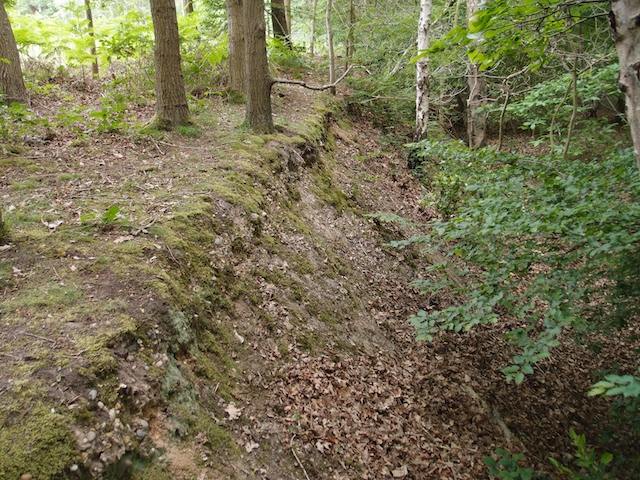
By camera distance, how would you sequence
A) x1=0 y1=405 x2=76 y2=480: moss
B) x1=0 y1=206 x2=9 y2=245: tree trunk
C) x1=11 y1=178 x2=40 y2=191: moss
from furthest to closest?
x1=11 y1=178 x2=40 y2=191: moss → x1=0 y1=206 x2=9 y2=245: tree trunk → x1=0 y1=405 x2=76 y2=480: moss

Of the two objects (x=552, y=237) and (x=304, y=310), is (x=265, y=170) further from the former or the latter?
(x=552, y=237)

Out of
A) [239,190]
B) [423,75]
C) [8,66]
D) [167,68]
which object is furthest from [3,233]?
[423,75]

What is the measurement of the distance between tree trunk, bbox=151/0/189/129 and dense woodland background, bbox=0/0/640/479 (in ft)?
0.07

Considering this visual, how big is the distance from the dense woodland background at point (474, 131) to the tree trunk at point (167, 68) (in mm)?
22

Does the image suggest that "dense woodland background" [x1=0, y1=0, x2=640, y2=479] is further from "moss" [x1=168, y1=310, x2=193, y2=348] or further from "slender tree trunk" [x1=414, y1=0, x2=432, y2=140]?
"moss" [x1=168, y1=310, x2=193, y2=348]

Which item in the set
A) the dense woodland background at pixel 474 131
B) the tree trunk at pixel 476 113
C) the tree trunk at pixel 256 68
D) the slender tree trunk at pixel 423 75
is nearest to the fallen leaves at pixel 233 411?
the dense woodland background at pixel 474 131

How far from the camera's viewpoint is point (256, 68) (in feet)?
26.9

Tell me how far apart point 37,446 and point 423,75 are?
1114 cm

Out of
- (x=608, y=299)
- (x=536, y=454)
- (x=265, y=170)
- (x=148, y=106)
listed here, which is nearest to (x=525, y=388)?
(x=536, y=454)

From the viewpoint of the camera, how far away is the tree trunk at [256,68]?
8.02 metres

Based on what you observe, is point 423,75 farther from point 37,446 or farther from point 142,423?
point 37,446

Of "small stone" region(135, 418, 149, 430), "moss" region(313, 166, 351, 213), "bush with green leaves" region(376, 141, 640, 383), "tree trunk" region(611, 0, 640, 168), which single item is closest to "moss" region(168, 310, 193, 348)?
"small stone" region(135, 418, 149, 430)

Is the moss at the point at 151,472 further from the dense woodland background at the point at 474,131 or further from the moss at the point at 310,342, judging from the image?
the moss at the point at 310,342

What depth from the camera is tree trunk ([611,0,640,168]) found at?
220 cm
